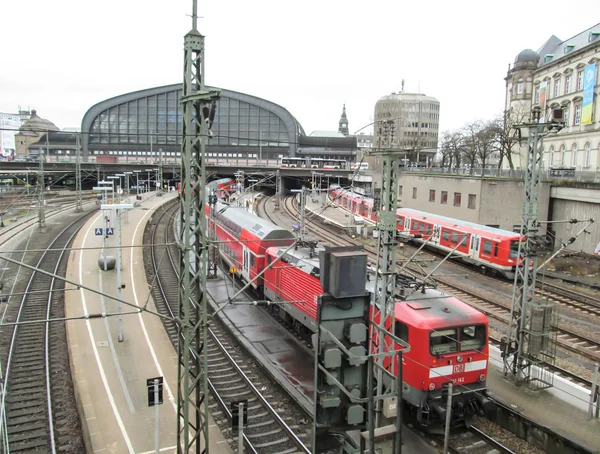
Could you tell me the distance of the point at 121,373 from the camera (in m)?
14.6

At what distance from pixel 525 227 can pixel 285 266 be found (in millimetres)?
8497

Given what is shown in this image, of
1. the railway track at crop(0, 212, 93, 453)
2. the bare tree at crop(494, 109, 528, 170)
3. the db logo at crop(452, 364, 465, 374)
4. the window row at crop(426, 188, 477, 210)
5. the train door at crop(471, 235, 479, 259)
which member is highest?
the bare tree at crop(494, 109, 528, 170)

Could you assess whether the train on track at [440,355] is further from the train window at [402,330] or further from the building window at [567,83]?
the building window at [567,83]

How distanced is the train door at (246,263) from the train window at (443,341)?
12658 mm

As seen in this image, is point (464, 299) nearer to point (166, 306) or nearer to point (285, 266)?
point (285, 266)

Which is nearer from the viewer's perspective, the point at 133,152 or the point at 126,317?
the point at 126,317

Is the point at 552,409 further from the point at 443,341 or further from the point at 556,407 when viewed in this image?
the point at 443,341

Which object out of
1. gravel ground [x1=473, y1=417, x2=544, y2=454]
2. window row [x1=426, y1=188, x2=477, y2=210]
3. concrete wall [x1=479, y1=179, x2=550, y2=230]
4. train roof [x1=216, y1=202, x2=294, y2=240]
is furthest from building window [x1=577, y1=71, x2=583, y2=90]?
gravel ground [x1=473, y1=417, x2=544, y2=454]

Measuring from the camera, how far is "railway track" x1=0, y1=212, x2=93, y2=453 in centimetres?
1130

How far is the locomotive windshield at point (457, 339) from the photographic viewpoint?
11.4m

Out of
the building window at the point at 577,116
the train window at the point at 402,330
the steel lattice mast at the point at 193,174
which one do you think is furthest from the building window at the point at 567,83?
the steel lattice mast at the point at 193,174

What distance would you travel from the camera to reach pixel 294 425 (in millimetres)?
12023

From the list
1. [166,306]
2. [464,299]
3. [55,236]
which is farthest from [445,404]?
[55,236]

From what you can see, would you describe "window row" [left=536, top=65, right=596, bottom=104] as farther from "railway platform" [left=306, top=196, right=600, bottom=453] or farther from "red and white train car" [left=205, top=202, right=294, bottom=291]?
"railway platform" [left=306, top=196, right=600, bottom=453]
